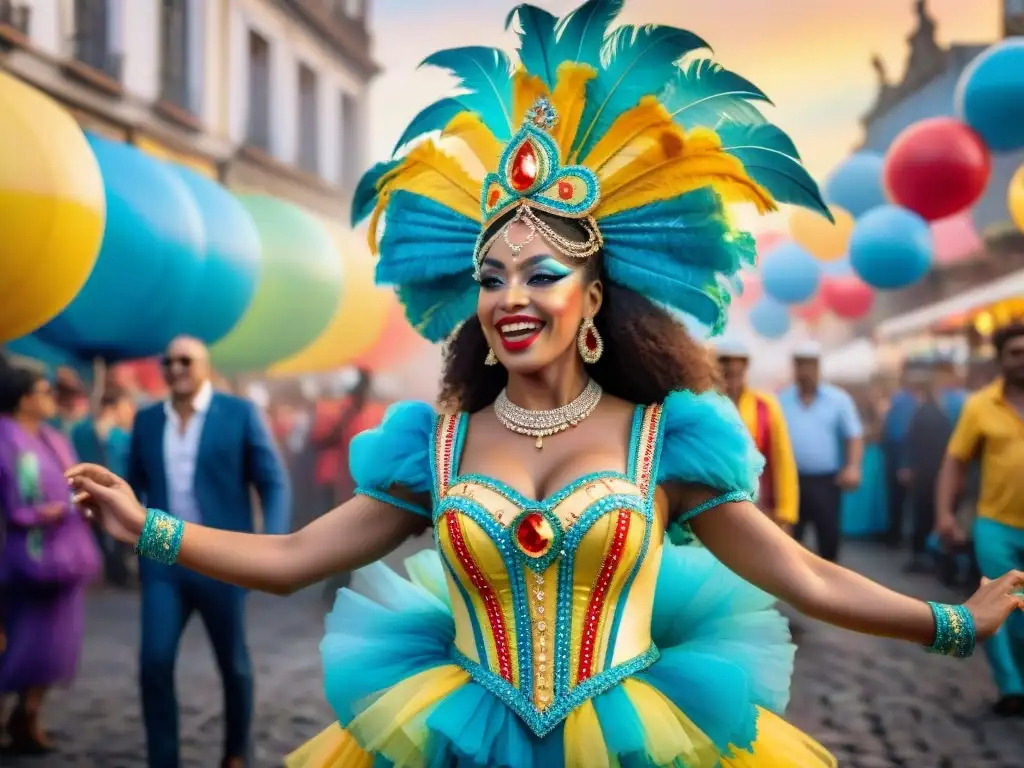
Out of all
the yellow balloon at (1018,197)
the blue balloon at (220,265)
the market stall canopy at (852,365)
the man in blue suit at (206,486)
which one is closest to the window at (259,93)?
the blue balloon at (220,265)

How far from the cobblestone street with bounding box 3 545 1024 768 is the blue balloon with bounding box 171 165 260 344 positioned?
77.8 inches

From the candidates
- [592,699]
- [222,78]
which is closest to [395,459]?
[592,699]

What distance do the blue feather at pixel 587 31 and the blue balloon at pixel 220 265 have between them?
4102 mm

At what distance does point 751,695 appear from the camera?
7.89 feet

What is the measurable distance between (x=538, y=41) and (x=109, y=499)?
141 cm

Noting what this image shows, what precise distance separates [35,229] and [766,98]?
265 cm

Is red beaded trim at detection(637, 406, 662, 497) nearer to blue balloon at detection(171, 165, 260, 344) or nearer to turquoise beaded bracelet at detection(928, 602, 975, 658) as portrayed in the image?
turquoise beaded bracelet at detection(928, 602, 975, 658)

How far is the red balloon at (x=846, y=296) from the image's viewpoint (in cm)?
1245

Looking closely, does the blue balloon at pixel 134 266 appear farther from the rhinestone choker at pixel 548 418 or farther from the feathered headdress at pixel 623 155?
the rhinestone choker at pixel 548 418

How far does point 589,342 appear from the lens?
2.57 meters

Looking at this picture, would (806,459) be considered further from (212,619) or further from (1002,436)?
(212,619)

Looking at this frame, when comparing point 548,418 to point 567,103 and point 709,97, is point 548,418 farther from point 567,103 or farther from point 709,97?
point 709,97

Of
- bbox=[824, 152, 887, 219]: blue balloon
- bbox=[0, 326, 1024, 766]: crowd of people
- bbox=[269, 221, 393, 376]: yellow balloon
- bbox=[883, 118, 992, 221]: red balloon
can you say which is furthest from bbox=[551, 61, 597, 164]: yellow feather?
bbox=[824, 152, 887, 219]: blue balloon

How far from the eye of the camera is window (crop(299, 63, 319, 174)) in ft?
56.9
